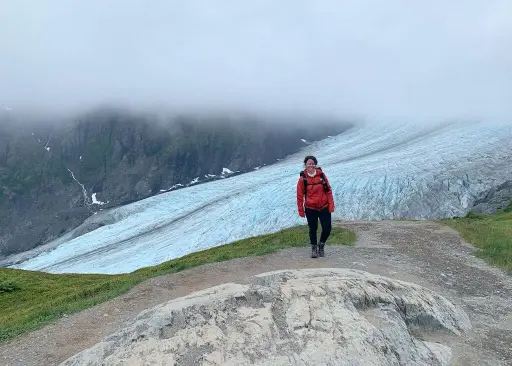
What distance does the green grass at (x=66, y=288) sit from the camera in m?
12.6

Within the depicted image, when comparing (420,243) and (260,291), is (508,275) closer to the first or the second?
(420,243)

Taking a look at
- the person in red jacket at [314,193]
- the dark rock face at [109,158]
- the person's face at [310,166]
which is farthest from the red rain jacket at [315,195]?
the dark rock face at [109,158]

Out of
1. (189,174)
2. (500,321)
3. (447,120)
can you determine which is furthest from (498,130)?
(189,174)

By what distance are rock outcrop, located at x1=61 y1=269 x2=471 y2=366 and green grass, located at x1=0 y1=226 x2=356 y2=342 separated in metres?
5.18

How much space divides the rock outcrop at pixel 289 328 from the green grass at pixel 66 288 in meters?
5.18

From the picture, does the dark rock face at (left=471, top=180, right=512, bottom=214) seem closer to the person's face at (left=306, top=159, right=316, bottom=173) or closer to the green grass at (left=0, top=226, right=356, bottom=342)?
the green grass at (left=0, top=226, right=356, bottom=342)


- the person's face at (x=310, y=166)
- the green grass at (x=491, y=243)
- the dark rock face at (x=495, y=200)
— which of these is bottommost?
the dark rock face at (x=495, y=200)

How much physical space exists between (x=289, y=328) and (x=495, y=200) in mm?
36862

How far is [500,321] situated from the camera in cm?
968

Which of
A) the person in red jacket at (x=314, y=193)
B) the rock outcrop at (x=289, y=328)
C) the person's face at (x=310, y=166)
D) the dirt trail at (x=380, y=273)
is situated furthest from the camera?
the person in red jacket at (x=314, y=193)

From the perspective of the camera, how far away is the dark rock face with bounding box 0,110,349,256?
426 ft

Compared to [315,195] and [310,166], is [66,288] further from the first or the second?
[310,166]

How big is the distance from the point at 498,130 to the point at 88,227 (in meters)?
49.9

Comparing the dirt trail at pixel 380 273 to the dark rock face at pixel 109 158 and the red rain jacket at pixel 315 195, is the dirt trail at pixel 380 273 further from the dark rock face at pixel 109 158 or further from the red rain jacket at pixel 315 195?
the dark rock face at pixel 109 158
